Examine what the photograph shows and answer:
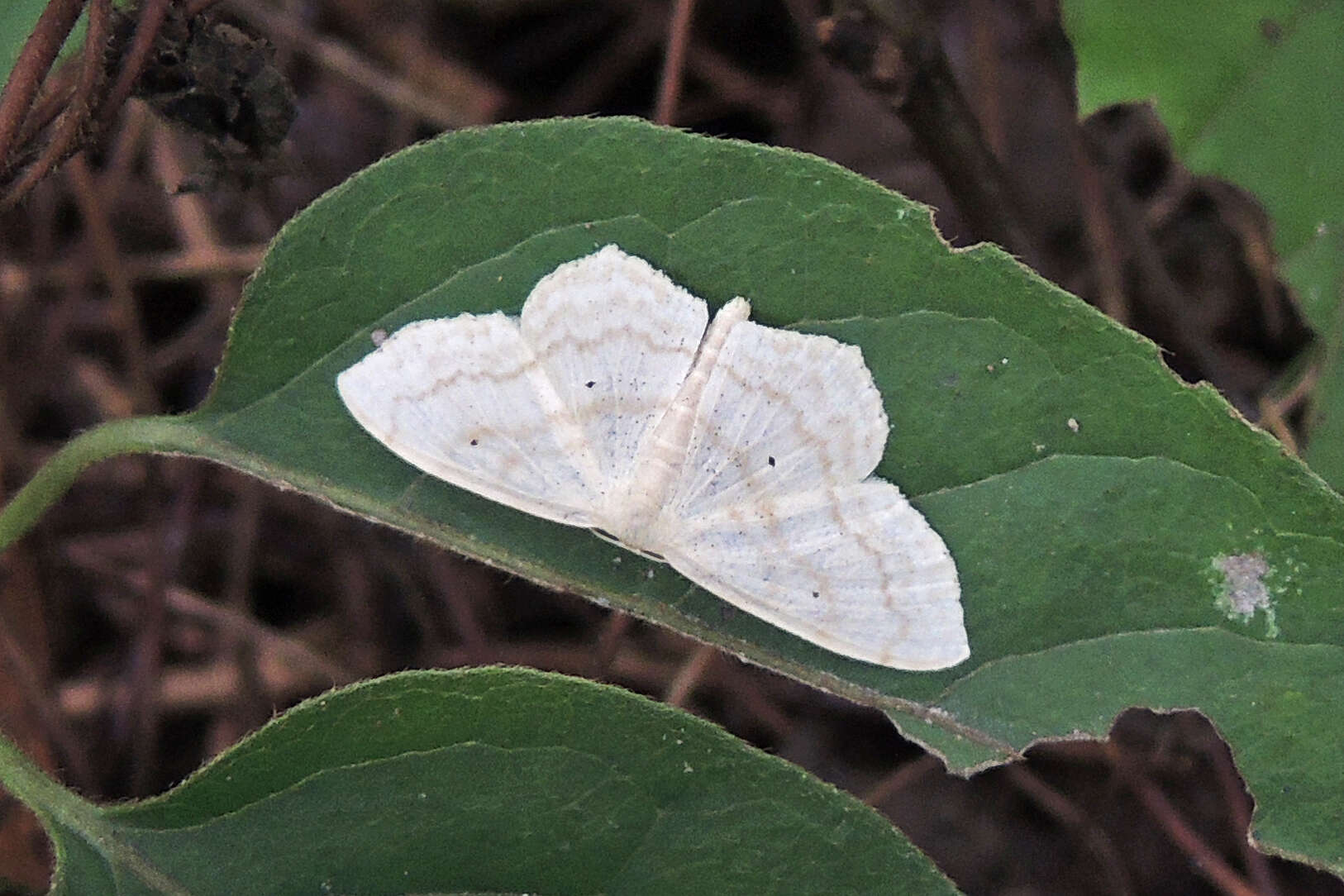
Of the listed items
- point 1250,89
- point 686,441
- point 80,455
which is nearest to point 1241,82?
point 1250,89

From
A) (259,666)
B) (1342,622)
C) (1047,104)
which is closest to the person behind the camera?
(1342,622)

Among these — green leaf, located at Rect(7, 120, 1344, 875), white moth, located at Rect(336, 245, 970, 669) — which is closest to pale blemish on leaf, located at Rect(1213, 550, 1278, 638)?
green leaf, located at Rect(7, 120, 1344, 875)

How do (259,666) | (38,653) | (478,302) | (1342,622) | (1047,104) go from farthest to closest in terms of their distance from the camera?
(1047,104) → (259,666) → (38,653) → (478,302) → (1342,622)

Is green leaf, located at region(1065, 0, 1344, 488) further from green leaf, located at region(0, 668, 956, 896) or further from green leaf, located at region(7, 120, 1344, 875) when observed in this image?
green leaf, located at region(0, 668, 956, 896)

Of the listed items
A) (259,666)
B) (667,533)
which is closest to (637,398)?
(667,533)

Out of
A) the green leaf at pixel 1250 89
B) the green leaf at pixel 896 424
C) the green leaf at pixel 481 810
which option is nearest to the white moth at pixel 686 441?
the green leaf at pixel 896 424

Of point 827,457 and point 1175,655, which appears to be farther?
point 827,457

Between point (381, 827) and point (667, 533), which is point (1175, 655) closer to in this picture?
point (667, 533)

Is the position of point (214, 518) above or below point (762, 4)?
below
